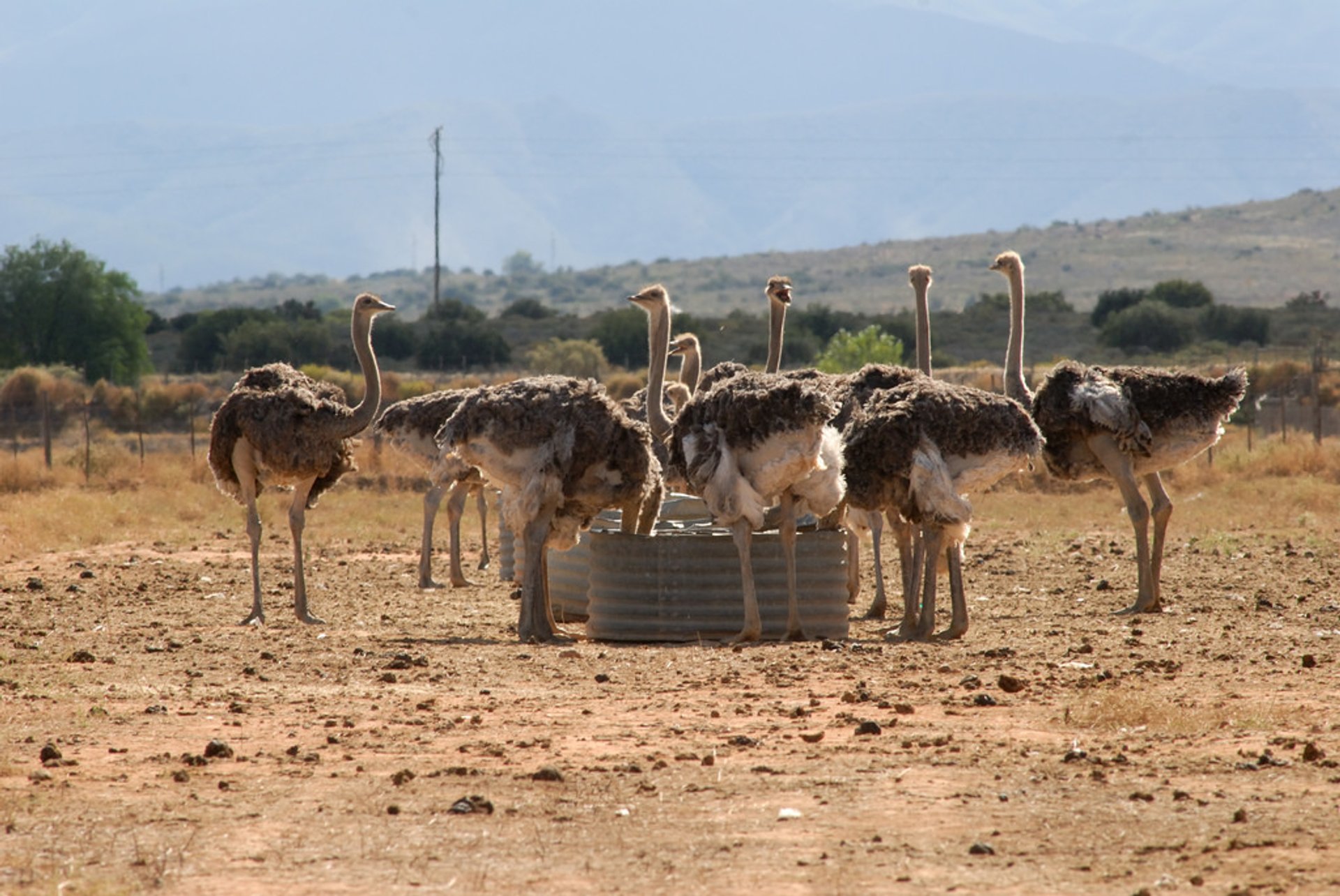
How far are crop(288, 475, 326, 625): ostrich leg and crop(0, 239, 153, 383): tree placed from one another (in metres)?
33.7

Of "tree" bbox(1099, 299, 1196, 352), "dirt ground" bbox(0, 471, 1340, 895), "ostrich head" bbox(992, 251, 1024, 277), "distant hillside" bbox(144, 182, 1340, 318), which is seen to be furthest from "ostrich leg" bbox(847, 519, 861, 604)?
"distant hillside" bbox(144, 182, 1340, 318)

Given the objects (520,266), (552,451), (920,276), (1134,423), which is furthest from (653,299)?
(520,266)

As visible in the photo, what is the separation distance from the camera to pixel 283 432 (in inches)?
465

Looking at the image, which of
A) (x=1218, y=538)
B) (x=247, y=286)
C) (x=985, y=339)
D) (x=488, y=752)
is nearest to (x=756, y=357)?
(x=985, y=339)

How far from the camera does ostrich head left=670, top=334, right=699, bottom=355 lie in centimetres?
1409

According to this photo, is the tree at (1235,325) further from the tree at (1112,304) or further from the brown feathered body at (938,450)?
the brown feathered body at (938,450)

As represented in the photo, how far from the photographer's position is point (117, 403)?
3431 cm

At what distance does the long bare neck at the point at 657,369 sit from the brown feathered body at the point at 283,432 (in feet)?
7.01

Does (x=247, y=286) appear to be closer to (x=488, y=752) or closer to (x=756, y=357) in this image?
(x=756, y=357)

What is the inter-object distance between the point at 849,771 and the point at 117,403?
97.5 feet

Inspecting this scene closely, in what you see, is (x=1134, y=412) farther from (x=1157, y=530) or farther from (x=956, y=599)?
(x=956, y=599)

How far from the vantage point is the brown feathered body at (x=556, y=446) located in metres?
10.3

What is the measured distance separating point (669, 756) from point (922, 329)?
22.5 feet

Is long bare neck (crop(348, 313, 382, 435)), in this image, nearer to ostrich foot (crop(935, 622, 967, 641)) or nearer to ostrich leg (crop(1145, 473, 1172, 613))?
ostrich foot (crop(935, 622, 967, 641))
